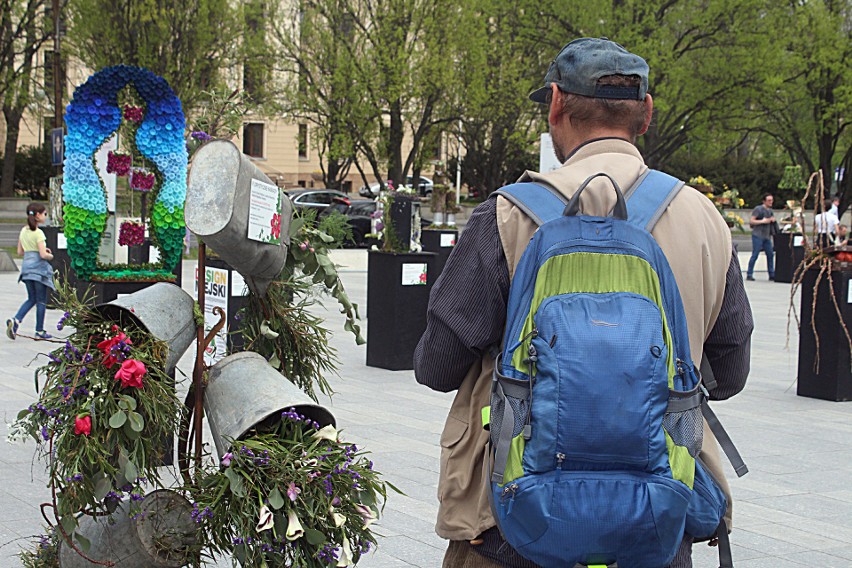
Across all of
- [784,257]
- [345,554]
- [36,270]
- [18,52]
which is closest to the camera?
[345,554]

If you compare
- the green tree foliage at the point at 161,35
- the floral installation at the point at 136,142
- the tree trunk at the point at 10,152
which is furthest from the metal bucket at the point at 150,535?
the tree trunk at the point at 10,152

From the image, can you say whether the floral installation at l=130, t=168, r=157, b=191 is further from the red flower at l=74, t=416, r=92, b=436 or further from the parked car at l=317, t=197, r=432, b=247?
the parked car at l=317, t=197, r=432, b=247

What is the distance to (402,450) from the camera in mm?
7328

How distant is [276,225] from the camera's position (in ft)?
11.1

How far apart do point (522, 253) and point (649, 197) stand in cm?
33

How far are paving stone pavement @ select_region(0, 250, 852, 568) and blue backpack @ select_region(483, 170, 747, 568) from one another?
205 cm

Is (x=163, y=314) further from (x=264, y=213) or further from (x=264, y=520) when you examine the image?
(x=264, y=520)

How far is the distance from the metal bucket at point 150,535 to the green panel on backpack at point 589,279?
5.45 feet

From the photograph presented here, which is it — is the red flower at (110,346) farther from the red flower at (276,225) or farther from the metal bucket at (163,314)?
the red flower at (276,225)

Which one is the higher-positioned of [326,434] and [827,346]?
[326,434]

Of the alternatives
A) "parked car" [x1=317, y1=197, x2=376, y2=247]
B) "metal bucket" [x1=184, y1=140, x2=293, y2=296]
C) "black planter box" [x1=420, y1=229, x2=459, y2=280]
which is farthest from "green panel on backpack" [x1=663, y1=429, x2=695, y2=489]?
"parked car" [x1=317, y1=197, x2=376, y2=247]

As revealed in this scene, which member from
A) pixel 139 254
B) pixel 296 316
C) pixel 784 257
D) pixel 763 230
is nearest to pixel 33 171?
pixel 763 230

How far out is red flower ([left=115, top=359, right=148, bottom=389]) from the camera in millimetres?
3162

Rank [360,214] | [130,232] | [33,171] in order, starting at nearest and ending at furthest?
1. [130,232]
2. [360,214]
3. [33,171]
